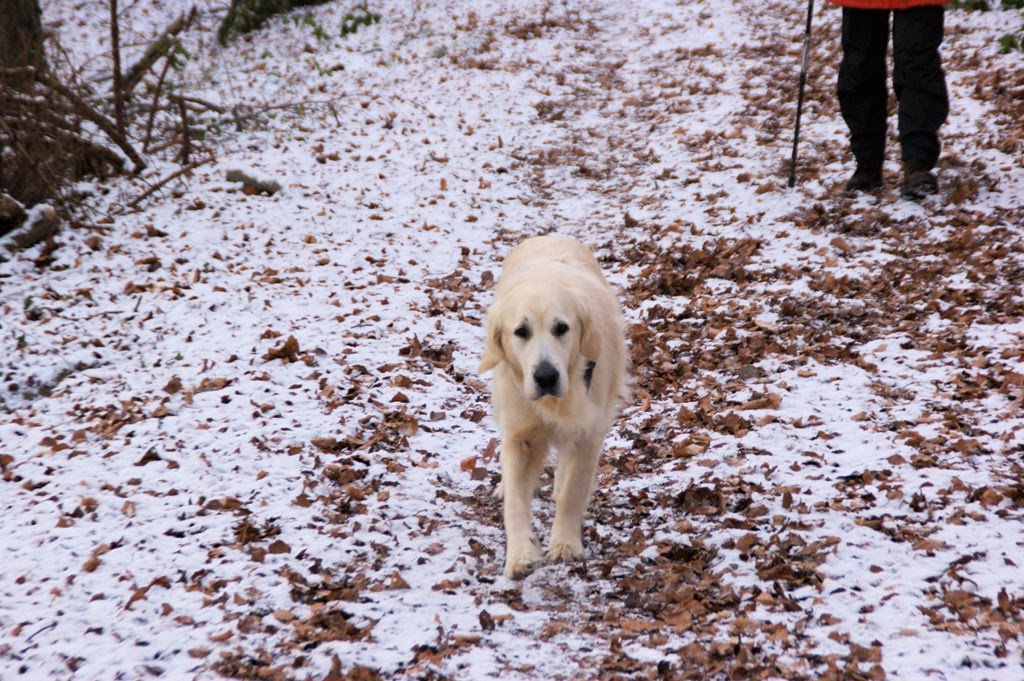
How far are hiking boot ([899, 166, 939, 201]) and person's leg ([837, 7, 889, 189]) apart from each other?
1.48 feet

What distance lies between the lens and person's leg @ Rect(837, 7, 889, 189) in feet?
21.9

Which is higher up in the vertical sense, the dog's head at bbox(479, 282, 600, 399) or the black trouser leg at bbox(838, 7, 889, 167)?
the black trouser leg at bbox(838, 7, 889, 167)

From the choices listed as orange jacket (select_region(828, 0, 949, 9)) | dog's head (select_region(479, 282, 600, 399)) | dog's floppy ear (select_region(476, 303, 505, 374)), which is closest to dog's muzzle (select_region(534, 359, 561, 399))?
dog's head (select_region(479, 282, 600, 399))

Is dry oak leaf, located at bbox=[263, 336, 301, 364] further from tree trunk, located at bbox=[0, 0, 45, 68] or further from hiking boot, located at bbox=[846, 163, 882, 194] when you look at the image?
hiking boot, located at bbox=[846, 163, 882, 194]

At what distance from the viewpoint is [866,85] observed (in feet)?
22.6

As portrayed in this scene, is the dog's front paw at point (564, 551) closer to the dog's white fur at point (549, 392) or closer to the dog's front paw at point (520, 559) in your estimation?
the dog's white fur at point (549, 392)

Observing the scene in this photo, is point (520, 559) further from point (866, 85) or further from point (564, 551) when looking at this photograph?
point (866, 85)

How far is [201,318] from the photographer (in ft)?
19.2

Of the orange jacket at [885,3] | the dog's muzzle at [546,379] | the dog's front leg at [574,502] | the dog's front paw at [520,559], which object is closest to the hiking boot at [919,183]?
the orange jacket at [885,3]

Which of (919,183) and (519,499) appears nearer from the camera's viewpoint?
(519,499)

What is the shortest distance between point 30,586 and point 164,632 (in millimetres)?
656

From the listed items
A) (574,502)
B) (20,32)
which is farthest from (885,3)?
(20,32)

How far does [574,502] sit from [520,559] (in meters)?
0.40

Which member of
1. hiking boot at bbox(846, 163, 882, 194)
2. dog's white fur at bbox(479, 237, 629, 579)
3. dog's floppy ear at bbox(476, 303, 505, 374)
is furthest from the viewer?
hiking boot at bbox(846, 163, 882, 194)
